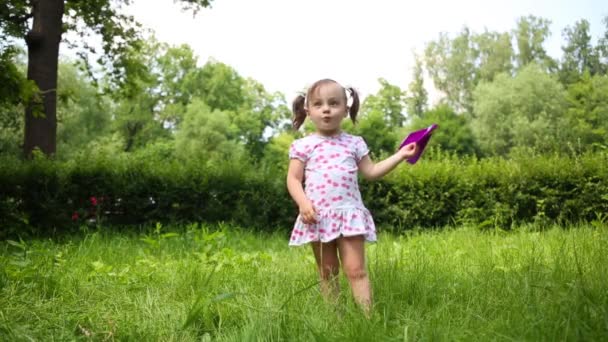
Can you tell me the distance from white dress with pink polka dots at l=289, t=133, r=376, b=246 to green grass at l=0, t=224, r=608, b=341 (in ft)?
1.24

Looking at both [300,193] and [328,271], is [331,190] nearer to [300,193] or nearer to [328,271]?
[300,193]

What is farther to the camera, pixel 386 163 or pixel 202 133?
pixel 202 133

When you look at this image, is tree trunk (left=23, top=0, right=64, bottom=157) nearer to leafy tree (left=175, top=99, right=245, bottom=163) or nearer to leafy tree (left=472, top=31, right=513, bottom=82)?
leafy tree (left=175, top=99, right=245, bottom=163)

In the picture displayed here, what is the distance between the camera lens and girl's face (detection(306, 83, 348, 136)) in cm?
335

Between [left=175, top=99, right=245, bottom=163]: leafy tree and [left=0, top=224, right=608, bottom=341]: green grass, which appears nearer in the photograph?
[left=0, top=224, right=608, bottom=341]: green grass

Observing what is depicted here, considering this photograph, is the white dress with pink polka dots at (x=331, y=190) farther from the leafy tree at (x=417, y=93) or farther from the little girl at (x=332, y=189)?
the leafy tree at (x=417, y=93)

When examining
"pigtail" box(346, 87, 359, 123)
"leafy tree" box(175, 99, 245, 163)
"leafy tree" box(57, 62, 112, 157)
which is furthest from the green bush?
"leafy tree" box(175, 99, 245, 163)

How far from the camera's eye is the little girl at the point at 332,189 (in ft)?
10.3

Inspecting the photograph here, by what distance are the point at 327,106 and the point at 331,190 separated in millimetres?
542

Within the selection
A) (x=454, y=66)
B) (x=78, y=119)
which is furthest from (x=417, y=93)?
(x=78, y=119)

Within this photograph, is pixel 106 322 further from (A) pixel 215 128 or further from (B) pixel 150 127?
(B) pixel 150 127

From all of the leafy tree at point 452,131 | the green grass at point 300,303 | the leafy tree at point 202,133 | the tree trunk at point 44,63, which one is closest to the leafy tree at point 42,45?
the tree trunk at point 44,63

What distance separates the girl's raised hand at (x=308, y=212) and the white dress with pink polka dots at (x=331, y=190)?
6cm

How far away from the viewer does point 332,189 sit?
3215 millimetres
